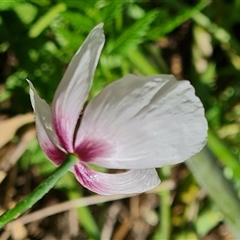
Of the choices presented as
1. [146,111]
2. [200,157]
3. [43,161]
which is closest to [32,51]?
[43,161]

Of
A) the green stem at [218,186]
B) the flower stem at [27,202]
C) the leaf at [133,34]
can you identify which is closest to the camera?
the flower stem at [27,202]

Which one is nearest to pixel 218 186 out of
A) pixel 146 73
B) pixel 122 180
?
pixel 146 73

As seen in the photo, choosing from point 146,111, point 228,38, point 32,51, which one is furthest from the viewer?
point 228,38

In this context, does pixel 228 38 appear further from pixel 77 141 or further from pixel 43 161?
pixel 77 141

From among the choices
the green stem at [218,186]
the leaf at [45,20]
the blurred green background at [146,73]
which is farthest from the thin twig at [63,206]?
the leaf at [45,20]

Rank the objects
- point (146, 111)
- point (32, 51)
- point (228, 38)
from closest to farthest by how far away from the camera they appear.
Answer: point (146, 111)
point (32, 51)
point (228, 38)

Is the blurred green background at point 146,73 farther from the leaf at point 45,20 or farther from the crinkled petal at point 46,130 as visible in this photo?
the crinkled petal at point 46,130
